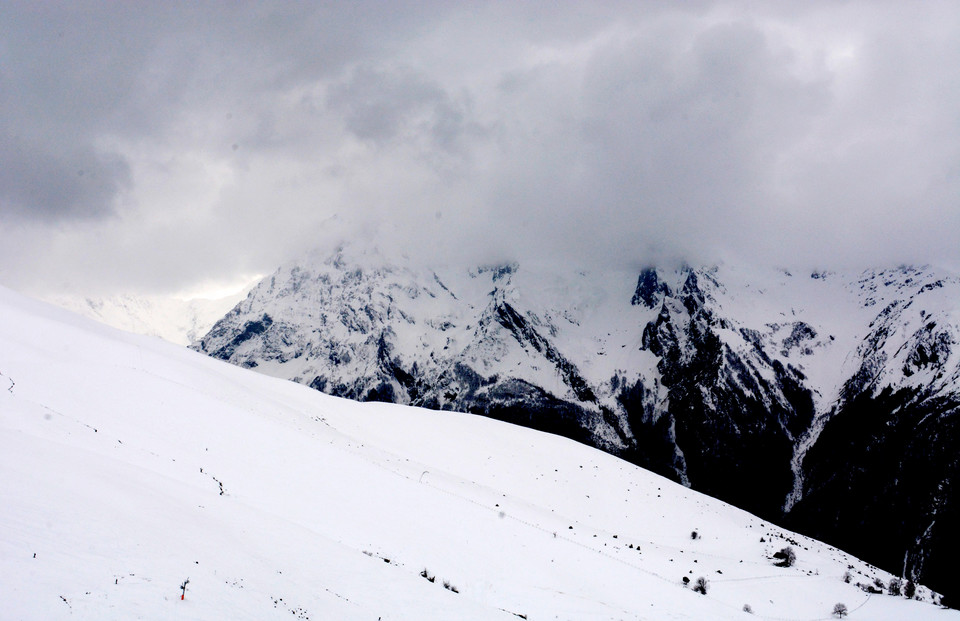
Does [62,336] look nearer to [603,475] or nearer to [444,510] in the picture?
[444,510]

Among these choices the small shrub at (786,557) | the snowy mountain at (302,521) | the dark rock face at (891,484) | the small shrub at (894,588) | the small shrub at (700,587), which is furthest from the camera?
the dark rock face at (891,484)

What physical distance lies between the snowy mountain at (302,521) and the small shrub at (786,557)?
23 cm

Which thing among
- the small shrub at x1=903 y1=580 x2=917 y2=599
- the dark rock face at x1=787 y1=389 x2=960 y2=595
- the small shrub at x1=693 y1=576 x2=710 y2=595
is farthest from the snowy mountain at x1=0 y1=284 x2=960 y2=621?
the dark rock face at x1=787 y1=389 x2=960 y2=595

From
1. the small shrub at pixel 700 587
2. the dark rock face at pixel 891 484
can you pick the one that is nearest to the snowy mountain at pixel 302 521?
the small shrub at pixel 700 587

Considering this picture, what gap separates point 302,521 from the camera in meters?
21.9

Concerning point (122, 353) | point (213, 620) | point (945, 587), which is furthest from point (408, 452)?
point (945, 587)

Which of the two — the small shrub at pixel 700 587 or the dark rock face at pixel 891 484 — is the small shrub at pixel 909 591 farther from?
the dark rock face at pixel 891 484

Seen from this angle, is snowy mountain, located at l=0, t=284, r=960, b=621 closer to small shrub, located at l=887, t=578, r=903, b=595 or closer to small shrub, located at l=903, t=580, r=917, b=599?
small shrub, located at l=887, t=578, r=903, b=595

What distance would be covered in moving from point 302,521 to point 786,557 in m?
34.1

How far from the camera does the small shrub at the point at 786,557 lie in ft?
124

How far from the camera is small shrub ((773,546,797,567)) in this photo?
124 feet

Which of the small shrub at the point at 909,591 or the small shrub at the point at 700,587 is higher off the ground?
the small shrub at the point at 909,591

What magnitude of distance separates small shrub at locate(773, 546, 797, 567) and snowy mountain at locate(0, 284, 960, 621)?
23 cm

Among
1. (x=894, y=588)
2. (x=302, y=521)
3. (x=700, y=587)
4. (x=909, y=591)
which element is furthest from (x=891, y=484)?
(x=302, y=521)
